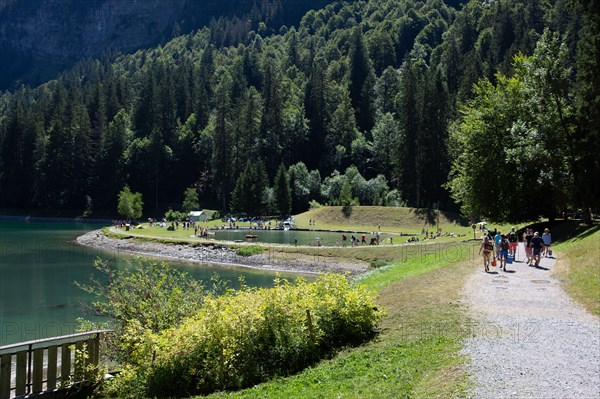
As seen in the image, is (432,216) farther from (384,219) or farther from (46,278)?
(46,278)

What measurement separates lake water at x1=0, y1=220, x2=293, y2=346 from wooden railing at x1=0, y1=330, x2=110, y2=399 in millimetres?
10944

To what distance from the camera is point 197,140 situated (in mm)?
133375

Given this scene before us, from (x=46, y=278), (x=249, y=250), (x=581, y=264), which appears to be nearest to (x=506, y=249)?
(x=581, y=264)

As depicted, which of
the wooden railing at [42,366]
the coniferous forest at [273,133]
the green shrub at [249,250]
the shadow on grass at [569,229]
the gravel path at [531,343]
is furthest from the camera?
the coniferous forest at [273,133]

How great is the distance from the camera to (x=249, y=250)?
5475 centimetres

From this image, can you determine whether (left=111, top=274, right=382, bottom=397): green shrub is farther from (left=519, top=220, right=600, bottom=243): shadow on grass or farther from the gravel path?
(left=519, top=220, right=600, bottom=243): shadow on grass

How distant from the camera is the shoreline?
47.8 metres

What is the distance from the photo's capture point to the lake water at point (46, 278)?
1115 inches

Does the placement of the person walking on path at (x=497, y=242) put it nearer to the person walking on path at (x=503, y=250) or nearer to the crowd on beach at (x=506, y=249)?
the crowd on beach at (x=506, y=249)

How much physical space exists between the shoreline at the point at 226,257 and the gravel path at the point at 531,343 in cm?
2246

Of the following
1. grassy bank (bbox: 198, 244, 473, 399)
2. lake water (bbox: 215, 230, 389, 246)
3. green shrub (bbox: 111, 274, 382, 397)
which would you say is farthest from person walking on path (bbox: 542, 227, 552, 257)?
lake water (bbox: 215, 230, 389, 246)

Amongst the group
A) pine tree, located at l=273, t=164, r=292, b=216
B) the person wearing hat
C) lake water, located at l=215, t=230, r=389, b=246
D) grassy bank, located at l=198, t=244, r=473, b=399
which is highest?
pine tree, located at l=273, t=164, r=292, b=216

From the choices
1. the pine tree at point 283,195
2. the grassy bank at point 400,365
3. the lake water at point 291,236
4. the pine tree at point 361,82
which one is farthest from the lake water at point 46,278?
the pine tree at point 361,82

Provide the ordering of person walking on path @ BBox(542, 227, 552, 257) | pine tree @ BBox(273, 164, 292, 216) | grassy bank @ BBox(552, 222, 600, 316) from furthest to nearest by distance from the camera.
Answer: pine tree @ BBox(273, 164, 292, 216) → person walking on path @ BBox(542, 227, 552, 257) → grassy bank @ BBox(552, 222, 600, 316)
